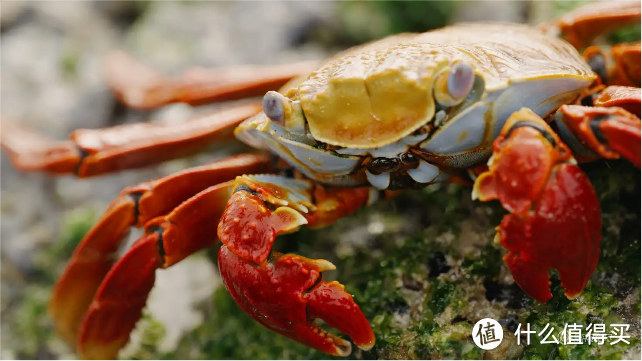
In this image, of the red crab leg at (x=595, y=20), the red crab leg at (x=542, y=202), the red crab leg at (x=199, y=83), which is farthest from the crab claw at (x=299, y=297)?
the red crab leg at (x=595, y=20)

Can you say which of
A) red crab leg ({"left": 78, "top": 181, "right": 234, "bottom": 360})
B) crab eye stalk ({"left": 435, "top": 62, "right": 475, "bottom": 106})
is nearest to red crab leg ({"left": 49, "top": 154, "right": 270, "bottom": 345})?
red crab leg ({"left": 78, "top": 181, "right": 234, "bottom": 360})

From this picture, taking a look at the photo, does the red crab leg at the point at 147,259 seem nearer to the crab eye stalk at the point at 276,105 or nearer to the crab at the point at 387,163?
the crab at the point at 387,163

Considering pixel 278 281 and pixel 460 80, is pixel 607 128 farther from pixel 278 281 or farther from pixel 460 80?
pixel 278 281

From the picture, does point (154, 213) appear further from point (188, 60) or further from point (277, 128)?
point (188, 60)

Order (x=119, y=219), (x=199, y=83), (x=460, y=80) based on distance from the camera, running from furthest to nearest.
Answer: (x=199, y=83), (x=119, y=219), (x=460, y=80)

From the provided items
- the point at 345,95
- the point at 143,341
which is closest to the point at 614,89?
the point at 345,95

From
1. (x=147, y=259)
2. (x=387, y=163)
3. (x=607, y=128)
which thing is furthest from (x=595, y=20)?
(x=147, y=259)
